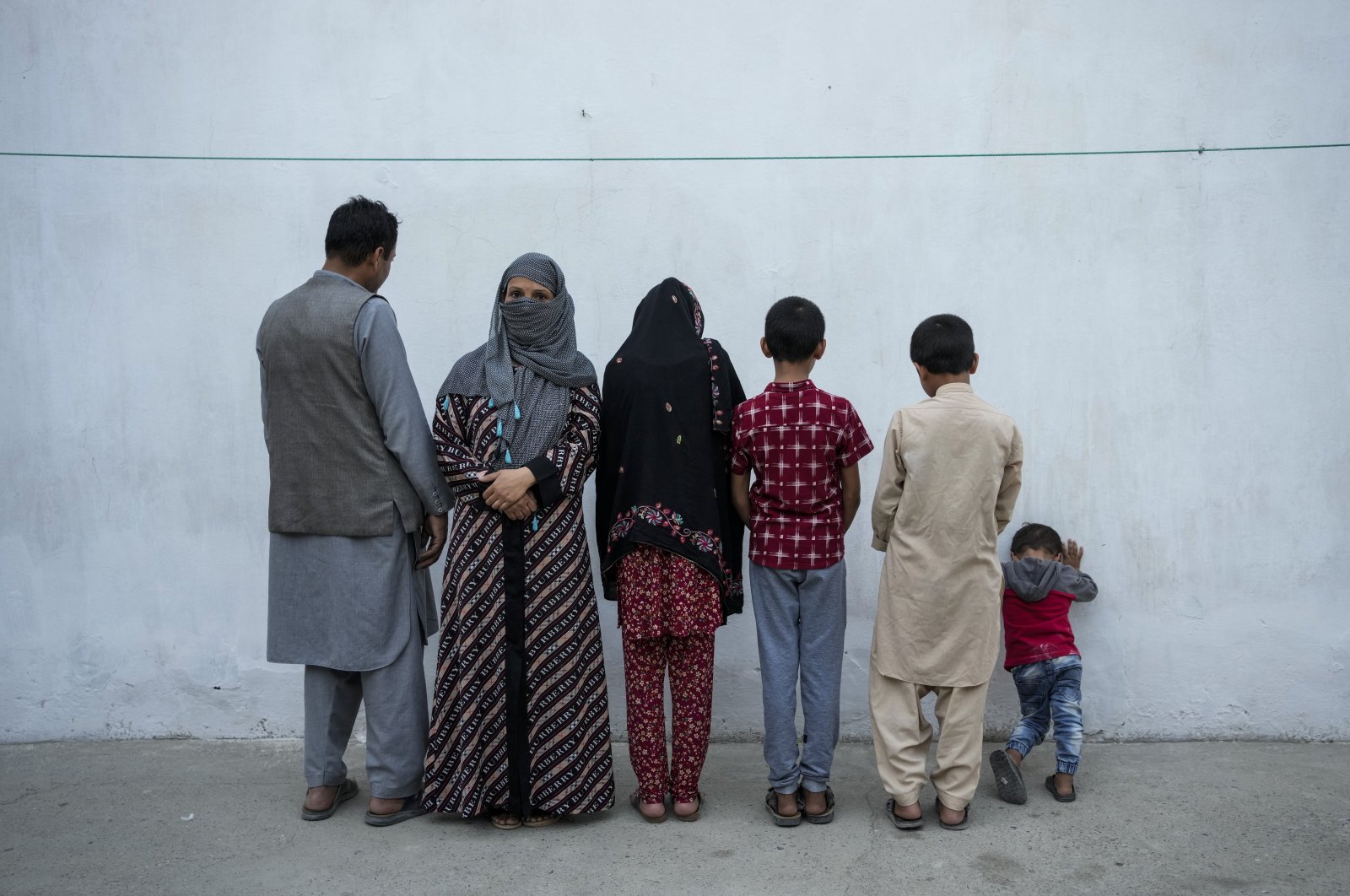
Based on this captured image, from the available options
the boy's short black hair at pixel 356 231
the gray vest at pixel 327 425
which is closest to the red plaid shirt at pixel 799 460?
the gray vest at pixel 327 425

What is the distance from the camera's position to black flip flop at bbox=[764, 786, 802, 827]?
3074 millimetres

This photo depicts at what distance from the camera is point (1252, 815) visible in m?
3.08

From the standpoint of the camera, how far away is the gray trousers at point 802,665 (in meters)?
3.09

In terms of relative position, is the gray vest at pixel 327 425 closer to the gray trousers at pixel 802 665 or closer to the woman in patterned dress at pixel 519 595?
the woman in patterned dress at pixel 519 595

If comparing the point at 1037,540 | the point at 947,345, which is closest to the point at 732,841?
the point at 1037,540

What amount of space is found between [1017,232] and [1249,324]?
2.95 ft

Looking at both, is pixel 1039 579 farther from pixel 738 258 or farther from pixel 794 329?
pixel 738 258

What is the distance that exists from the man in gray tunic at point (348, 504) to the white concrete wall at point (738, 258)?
2.45 feet

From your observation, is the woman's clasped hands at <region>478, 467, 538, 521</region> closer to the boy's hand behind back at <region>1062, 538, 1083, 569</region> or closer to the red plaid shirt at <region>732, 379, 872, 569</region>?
the red plaid shirt at <region>732, 379, 872, 569</region>

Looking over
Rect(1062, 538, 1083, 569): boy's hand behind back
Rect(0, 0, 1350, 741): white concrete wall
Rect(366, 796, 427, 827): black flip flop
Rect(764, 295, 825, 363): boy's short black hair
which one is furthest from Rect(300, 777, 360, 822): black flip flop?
Rect(1062, 538, 1083, 569): boy's hand behind back

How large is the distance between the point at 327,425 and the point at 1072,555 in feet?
8.55

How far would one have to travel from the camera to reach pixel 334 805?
3.22 metres

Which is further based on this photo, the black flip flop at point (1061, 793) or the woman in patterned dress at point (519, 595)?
the black flip flop at point (1061, 793)

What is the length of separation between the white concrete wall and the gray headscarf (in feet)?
2.18
